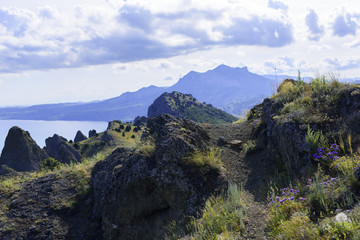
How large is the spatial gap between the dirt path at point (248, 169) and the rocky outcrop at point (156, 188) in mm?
953

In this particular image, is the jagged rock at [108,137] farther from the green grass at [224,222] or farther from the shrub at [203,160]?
the green grass at [224,222]

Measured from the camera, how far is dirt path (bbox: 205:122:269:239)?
6.52 m

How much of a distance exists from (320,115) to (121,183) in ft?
25.5

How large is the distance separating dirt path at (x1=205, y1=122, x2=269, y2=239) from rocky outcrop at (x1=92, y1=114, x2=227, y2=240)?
95cm

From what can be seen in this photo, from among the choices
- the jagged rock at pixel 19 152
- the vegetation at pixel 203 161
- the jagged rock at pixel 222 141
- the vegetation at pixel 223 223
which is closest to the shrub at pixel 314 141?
the vegetation at pixel 223 223

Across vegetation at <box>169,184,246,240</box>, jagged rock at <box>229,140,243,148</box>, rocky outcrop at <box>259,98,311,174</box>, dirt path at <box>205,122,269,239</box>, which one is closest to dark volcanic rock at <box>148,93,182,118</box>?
dirt path at <box>205,122,269,239</box>

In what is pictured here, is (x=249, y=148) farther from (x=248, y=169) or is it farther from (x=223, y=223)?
(x=223, y=223)

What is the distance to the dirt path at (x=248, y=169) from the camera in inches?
257

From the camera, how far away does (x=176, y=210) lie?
927 cm

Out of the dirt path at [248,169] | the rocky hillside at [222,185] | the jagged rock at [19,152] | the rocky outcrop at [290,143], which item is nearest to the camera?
the rocky hillside at [222,185]

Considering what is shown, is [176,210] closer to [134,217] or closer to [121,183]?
[134,217]

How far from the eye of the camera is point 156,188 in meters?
10.1


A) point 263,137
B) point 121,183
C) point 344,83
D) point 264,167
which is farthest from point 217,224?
point 344,83

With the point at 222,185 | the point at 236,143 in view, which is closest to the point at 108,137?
the point at 236,143
